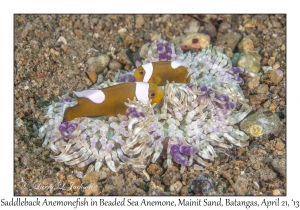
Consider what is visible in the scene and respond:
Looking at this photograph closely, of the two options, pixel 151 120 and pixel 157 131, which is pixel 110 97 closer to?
pixel 151 120

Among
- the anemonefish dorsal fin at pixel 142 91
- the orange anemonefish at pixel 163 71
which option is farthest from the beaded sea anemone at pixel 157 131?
the orange anemonefish at pixel 163 71

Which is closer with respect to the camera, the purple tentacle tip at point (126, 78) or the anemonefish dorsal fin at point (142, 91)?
the anemonefish dorsal fin at point (142, 91)

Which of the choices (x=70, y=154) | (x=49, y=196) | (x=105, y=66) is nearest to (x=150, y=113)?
(x=70, y=154)

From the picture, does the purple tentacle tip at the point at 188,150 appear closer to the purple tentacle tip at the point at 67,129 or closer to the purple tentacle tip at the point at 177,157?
→ the purple tentacle tip at the point at 177,157

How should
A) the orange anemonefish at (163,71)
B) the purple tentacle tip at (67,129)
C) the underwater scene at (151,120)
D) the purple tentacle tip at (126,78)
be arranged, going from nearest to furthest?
the underwater scene at (151,120) → the purple tentacle tip at (67,129) → the orange anemonefish at (163,71) → the purple tentacle tip at (126,78)

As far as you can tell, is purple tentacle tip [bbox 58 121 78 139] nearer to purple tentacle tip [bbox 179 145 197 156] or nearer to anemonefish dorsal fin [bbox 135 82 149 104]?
anemonefish dorsal fin [bbox 135 82 149 104]

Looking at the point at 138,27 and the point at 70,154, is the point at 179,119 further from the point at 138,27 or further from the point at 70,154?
the point at 138,27
